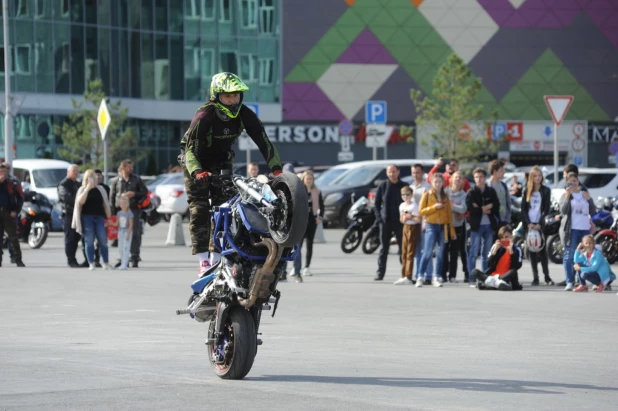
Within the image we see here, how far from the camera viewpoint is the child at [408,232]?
787 inches

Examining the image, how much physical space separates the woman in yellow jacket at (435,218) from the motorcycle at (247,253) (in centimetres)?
1017

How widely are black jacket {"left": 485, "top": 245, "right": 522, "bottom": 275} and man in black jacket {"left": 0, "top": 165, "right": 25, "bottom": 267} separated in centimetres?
863

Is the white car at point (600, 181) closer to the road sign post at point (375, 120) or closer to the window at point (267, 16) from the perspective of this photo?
the road sign post at point (375, 120)

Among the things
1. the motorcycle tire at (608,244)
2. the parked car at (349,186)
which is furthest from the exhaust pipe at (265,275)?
the parked car at (349,186)

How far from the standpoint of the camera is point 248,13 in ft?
238

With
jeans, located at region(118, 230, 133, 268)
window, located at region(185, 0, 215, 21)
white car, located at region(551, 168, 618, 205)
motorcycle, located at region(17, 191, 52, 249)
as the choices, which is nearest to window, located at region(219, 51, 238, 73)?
window, located at region(185, 0, 215, 21)

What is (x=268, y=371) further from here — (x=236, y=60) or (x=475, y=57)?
(x=475, y=57)

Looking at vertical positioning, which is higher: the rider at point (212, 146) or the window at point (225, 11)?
the window at point (225, 11)

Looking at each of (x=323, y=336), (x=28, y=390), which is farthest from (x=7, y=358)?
(x=323, y=336)

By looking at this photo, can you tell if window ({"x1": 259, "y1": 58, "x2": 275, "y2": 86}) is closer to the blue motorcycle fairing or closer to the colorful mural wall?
the colorful mural wall

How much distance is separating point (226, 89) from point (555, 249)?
1483cm

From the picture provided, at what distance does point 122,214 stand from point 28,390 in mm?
14613

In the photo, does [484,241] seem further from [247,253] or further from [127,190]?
[247,253]

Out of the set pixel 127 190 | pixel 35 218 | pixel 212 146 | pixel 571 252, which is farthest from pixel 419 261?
pixel 35 218
